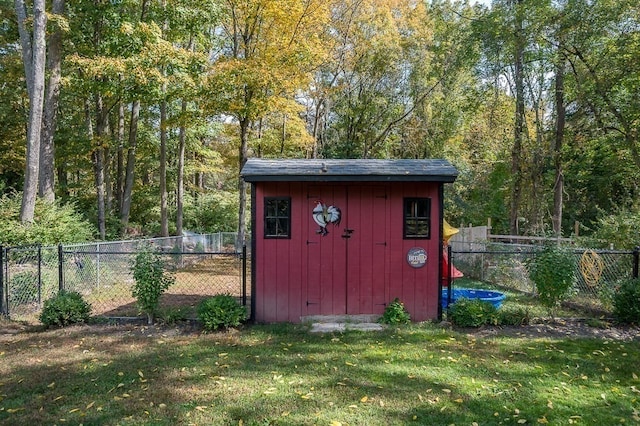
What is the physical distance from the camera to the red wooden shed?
6.26 metres

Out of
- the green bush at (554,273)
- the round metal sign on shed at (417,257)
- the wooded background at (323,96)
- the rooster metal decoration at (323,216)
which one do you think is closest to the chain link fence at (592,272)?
the green bush at (554,273)

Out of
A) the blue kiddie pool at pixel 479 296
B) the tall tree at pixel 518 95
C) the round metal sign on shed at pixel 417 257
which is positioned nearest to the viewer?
the round metal sign on shed at pixel 417 257

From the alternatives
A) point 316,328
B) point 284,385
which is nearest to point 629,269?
point 316,328

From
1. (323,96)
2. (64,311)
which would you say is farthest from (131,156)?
(64,311)

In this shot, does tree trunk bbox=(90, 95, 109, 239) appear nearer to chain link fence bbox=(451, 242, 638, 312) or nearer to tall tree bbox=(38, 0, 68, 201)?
tall tree bbox=(38, 0, 68, 201)

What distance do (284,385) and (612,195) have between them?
20.8 metres

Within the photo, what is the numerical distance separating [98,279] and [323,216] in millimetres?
5274

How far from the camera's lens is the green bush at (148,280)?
579cm

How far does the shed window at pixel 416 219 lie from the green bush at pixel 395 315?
104 centimetres

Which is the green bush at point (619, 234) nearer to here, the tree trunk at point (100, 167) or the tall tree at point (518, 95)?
the tall tree at point (518, 95)

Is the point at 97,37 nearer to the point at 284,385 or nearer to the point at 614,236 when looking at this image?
the point at 284,385

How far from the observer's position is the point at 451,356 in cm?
471

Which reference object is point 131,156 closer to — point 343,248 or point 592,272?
point 343,248

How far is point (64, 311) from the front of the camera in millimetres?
5875
